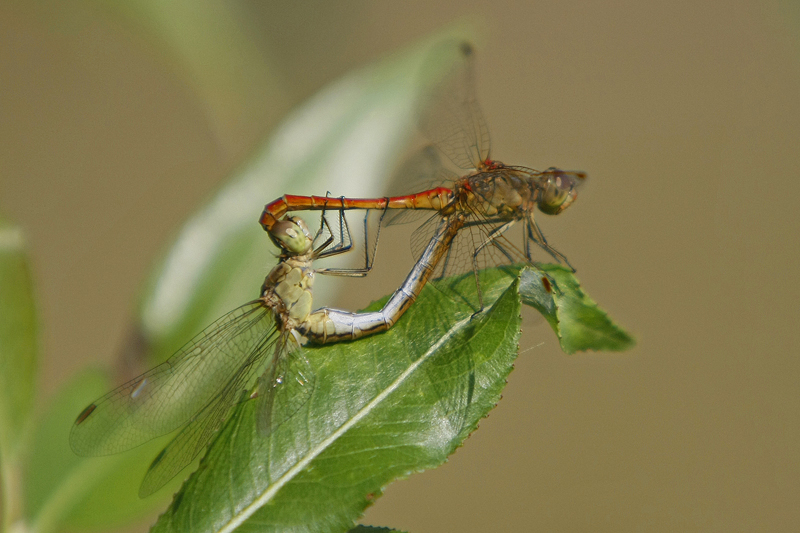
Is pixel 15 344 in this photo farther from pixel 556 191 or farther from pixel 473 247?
pixel 556 191

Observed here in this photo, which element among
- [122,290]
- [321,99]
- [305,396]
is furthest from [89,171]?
[305,396]

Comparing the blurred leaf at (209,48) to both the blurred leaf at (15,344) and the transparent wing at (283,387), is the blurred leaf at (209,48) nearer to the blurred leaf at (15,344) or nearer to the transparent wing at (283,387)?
the blurred leaf at (15,344)

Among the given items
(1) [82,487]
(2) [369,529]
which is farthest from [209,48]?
(2) [369,529]

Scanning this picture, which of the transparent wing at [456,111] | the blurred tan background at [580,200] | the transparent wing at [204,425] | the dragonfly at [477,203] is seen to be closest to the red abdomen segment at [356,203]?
the dragonfly at [477,203]

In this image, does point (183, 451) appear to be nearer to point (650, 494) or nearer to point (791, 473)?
point (650, 494)

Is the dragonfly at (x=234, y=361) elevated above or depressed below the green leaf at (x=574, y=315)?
above

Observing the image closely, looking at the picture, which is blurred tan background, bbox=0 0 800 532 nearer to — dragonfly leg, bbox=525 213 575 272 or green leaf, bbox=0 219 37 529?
green leaf, bbox=0 219 37 529

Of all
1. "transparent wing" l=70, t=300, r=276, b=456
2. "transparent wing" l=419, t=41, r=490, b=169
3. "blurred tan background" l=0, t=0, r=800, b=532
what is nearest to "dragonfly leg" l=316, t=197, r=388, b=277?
"transparent wing" l=70, t=300, r=276, b=456
